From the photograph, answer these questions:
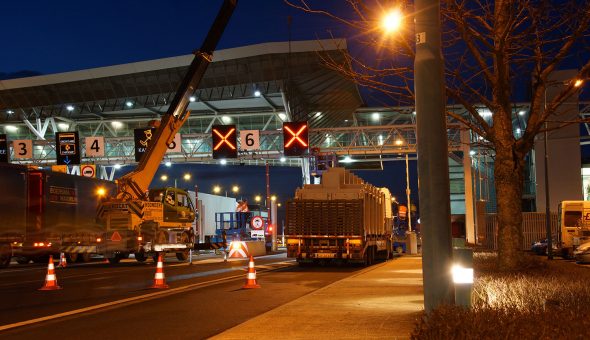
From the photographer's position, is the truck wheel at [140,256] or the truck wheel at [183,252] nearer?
the truck wheel at [140,256]

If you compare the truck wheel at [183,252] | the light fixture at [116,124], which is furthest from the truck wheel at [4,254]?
the light fixture at [116,124]

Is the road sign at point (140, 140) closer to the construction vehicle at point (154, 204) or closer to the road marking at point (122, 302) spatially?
the construction vehicle at point (154, 204)

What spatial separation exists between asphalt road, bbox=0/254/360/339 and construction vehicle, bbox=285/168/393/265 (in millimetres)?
1782

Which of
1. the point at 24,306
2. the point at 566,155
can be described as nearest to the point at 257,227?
the point at 566,155

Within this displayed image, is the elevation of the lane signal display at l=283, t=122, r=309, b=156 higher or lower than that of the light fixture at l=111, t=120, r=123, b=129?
lower

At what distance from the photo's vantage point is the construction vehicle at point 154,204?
92.6 ft

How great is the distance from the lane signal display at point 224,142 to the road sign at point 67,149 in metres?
8.17

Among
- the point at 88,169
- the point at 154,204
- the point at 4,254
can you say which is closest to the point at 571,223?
the point at 154,204

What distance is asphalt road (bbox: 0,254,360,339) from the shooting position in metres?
10.6

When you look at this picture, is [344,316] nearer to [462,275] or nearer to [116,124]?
[462,275]

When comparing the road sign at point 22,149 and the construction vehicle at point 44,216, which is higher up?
the road sign at point 22,149

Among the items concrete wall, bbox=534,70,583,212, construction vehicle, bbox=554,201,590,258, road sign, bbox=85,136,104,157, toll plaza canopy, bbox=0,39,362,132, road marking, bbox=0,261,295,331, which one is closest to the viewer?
road marking, bbox=0,261,295,331

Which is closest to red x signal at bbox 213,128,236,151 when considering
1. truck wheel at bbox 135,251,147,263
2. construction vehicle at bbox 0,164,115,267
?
construction vehicle at bbox 0,164,115,267

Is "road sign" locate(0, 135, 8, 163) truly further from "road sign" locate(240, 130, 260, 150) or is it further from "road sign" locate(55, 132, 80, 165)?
"road sign" locate(240, 130, 260, 150)
